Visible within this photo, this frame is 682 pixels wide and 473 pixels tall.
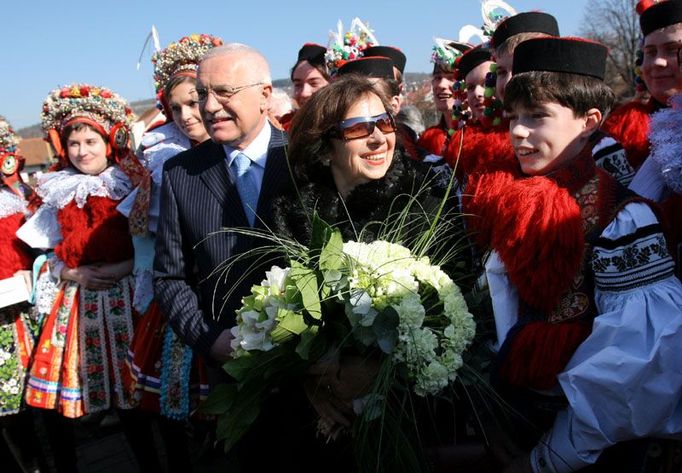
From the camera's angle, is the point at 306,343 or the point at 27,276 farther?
the point at 27,276

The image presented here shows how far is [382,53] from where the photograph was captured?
4.48 m

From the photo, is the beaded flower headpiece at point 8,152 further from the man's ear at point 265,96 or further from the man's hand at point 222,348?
the man's hand at point 222,348

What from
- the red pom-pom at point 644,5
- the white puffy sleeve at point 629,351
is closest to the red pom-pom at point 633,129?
the red pom-pom at point 644,5

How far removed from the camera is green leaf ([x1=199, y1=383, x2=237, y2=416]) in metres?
2.08

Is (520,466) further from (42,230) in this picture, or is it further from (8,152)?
(8,152)

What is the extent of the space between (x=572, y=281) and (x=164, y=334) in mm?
2325

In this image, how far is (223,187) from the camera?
278 centimetres

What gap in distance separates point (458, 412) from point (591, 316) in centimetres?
55

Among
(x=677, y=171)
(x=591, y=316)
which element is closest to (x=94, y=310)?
(x=591, y=316)

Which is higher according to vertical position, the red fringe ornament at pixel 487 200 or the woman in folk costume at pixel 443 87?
the woman in folk costume at pixel 443 87

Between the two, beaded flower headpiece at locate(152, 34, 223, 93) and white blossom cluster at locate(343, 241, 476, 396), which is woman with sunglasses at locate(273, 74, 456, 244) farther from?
beaded flower headpiece at locate(152, 34, 223, 93)

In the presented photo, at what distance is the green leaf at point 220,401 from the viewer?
82.0 inches

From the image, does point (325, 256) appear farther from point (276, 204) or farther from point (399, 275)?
point (276, 204)

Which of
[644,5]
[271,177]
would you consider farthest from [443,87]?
[271,177]
